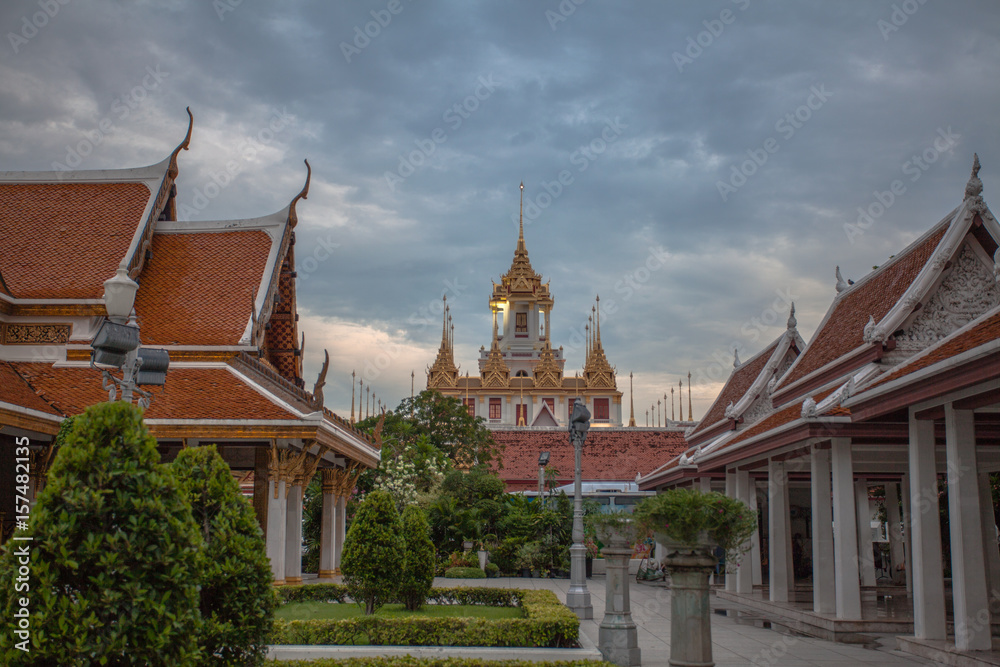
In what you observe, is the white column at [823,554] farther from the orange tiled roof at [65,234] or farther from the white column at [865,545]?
the orange tiled roof at [65,234]

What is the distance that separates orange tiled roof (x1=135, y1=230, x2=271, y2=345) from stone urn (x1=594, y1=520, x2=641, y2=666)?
8017mm

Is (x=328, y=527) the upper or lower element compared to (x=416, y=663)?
upper

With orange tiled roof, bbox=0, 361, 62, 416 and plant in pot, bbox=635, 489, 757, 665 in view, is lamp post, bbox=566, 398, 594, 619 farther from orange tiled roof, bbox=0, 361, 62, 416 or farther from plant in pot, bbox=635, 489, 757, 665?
orange tiled roof, bbox=0, 361, 62, 416

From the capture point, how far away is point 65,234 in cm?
1678

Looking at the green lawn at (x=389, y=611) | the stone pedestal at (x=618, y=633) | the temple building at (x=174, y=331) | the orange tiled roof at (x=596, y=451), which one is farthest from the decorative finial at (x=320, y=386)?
the orange tiled roof at (x=596, y=451)

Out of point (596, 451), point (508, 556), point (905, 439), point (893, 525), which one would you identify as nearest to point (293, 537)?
point (905, 439)

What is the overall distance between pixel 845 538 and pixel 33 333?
13.2 meters

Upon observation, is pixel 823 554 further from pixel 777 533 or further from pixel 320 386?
pixel 320 386

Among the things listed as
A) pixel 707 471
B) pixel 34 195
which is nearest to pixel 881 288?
pixel 707 471

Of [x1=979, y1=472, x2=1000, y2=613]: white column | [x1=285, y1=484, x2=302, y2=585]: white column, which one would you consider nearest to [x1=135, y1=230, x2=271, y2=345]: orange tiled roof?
[x1=285, y1=484, x2=302, y2=585]: white column

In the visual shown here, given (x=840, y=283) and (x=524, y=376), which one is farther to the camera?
(x=524, y=376)

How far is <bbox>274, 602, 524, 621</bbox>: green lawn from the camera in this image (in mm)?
12180

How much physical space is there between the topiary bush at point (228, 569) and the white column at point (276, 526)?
25.7 feet

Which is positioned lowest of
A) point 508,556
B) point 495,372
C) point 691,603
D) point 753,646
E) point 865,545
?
point 508,556
